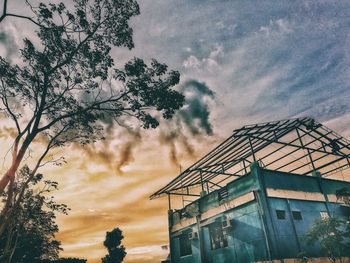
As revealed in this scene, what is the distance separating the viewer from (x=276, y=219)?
47.9ft

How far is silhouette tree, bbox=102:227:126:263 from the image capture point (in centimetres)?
4353

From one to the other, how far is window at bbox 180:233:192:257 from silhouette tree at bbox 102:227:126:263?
2554 cm

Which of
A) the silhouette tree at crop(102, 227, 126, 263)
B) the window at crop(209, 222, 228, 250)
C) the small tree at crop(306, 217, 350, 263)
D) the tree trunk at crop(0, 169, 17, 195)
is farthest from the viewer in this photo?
the silhouette tree at crop(102, 227, 126, 263)

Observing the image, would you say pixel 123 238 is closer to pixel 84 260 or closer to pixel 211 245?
pixel 84 260

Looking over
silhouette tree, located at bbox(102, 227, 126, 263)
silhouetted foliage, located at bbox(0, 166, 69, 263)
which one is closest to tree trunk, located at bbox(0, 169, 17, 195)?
silhouetted foliage, located at bbox(0, 166, 69, 263)

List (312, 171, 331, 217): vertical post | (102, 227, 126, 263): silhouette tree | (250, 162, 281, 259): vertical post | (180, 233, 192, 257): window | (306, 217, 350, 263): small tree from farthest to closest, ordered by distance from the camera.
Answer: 1. (102, 227, 126, 263): silhouette tree
2. (180, 233, 192, 257): window
3. (312, 171, 331, 217): vertical post
4. (250, 162, 281, 259): vertical post
5. (306, 217, 350, 263): small tree

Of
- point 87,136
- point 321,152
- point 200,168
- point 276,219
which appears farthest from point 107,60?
point 321,152

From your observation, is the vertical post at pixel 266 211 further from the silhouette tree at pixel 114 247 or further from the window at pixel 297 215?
the silhouette tree at pixel 114 247

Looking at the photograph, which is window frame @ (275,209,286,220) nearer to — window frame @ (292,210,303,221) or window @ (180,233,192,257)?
window frame @ (292,210,303,221)

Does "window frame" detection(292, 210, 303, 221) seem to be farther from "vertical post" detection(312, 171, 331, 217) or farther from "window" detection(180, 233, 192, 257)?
"window" detection(180, 233, 192, 257)

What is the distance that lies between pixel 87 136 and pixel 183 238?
529 inches

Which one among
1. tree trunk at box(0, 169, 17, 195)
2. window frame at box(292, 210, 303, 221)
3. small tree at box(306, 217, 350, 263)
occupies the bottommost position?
small tree at box(306, 217, 350, 263)

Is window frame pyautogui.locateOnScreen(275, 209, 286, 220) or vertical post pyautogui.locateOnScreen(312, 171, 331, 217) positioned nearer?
window frame pyautogui.locateOnScreen(275, 209, 286, 220)

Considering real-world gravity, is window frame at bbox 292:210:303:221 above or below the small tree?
above
